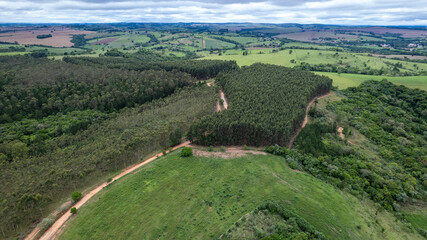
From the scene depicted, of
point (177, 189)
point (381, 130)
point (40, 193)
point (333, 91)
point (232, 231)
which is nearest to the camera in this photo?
point (232, 231)

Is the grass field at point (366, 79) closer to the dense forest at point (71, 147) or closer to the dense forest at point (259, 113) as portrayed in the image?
the dense forest at point (259, 113)

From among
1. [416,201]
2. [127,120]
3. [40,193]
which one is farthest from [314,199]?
[127,120]

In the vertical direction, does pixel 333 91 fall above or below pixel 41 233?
above

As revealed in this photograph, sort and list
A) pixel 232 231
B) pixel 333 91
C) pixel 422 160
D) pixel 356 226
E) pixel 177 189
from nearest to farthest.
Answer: pixel 232 231 → pixel 356 226 → pixel 177 189 → pixel 422 160 → pixel 333 91

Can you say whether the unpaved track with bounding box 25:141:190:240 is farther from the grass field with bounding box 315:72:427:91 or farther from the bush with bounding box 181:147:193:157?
the grass field with bounding box 315:72:427:91

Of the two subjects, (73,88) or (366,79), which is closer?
(73,88)

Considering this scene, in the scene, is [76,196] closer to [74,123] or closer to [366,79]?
[74,123]

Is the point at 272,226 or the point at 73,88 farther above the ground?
the point at 73,88

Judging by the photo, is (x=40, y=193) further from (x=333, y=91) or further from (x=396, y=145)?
(x=333, y=91)

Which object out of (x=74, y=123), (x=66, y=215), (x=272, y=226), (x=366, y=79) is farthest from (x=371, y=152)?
(x=74, y=123)
